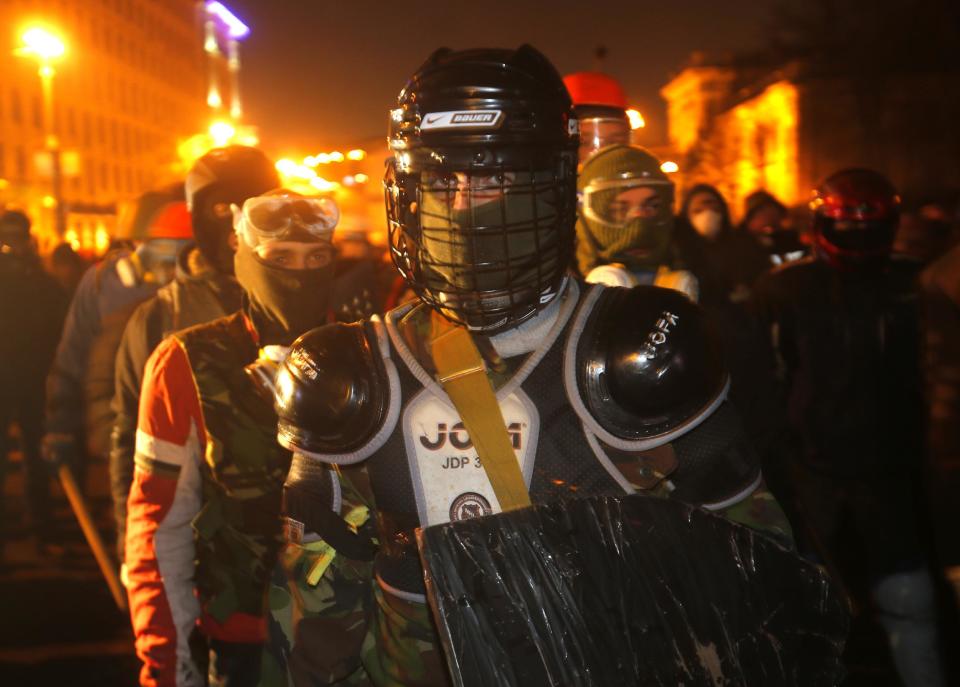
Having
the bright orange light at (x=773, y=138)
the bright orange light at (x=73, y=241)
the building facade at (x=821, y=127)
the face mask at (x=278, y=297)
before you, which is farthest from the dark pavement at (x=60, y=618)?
the bright orange light at (x=773, y=138)

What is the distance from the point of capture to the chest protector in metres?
1.80

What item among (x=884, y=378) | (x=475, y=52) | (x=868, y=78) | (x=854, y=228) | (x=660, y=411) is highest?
(x=868, y=78)

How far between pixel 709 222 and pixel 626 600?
5.95 m

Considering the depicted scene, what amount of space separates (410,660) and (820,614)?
2.63ft

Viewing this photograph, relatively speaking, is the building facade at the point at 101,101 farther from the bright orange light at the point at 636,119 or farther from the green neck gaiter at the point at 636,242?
the green neck gaiter at the point at 636,242

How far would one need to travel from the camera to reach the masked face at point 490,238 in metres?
1.91

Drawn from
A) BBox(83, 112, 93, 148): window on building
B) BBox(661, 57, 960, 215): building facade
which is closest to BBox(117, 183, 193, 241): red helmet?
BBox(661, 57, 960, 215): building facade

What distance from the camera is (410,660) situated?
6.37ft

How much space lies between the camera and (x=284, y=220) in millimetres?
3344

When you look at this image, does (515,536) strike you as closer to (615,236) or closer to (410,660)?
(410,660)

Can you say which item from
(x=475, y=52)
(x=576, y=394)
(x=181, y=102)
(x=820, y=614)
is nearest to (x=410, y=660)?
(x=576, y=394)

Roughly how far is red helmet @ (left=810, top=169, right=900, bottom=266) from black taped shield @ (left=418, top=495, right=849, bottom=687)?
9.87ft

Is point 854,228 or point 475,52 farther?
point 854,228

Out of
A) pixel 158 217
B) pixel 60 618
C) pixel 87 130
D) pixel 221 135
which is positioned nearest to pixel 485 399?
pixel 158 217
